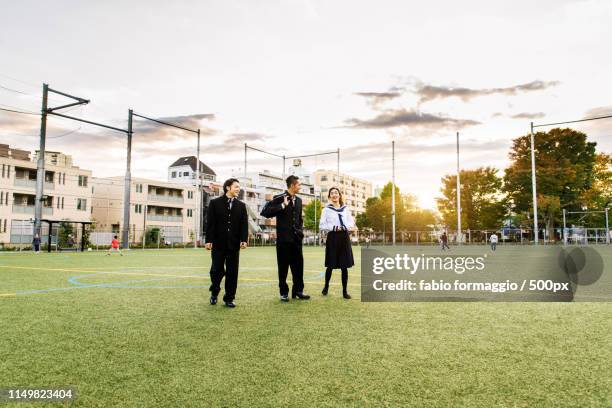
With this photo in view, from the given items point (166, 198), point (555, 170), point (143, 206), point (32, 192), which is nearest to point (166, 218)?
point (166, 198)

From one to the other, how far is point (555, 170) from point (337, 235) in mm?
56042

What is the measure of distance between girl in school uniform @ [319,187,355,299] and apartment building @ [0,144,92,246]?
41501 mm

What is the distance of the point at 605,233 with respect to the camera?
53594 millimetres

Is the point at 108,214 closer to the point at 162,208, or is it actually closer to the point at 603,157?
the point at 162,208

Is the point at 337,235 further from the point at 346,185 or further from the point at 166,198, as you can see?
the point at 346,185

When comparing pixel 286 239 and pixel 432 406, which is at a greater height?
pixel 286 239

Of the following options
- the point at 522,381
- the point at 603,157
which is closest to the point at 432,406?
the point at 522,381

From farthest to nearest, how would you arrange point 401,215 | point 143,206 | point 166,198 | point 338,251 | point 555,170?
point 401,215 → point 166,198 → point 143,206 → point 555,170 → point 338,251

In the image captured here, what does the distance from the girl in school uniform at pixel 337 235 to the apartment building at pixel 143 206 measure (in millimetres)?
51434

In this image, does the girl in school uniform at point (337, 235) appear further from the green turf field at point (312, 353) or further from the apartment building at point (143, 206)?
the apartment building at point (143, 206)

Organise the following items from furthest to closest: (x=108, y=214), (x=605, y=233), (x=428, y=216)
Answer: (x=428, y=216) → (x=108, y=214) → (x=605, y=233)

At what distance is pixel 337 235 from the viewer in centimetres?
767

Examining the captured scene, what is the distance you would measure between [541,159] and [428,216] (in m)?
22.0

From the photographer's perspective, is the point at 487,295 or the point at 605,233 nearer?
the point at 487,295
